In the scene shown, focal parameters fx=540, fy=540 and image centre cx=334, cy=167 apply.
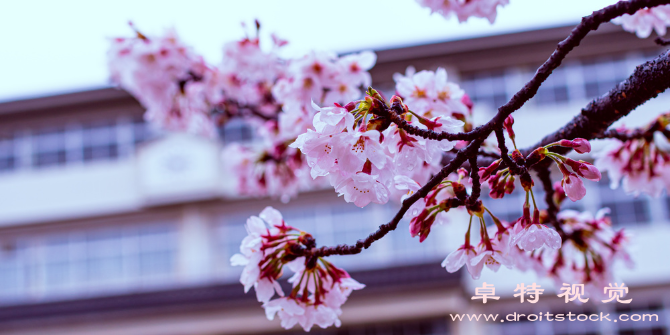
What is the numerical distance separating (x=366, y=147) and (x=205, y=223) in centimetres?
889

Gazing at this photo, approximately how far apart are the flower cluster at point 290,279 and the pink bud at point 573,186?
0.41m

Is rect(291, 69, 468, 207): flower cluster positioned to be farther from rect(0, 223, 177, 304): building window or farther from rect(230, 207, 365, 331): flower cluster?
rect(0, 223, 177, 304): building window

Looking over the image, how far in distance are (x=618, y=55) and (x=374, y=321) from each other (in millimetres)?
5727

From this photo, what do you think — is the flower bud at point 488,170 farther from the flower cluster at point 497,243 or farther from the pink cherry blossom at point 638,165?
the pink cherry blossom at point 638,165

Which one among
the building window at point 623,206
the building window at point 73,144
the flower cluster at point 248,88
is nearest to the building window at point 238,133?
the building window at point 73,144

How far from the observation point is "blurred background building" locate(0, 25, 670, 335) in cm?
770

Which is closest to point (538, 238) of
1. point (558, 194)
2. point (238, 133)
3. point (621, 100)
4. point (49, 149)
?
point (621, 100)

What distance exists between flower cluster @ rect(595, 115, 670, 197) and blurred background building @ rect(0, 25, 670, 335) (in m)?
6.11

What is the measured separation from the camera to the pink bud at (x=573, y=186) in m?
0.76

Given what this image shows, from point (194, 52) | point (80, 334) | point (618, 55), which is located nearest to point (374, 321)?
point (80, 334)

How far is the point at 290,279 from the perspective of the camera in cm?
102

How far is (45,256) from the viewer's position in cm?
969

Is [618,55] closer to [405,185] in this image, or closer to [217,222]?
[217,222]

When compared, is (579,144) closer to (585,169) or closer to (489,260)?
(585,169)
